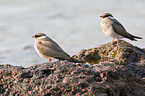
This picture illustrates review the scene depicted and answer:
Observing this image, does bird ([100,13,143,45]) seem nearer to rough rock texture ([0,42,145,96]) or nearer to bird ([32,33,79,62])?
bird ([32,33,79,62])

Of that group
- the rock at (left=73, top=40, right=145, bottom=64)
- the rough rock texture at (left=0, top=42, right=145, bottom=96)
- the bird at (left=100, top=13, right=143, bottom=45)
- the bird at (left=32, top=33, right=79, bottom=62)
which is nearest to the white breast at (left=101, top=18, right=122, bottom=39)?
the bird at (left=100, top=13, right=143, bottom=45)

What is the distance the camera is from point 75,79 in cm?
631

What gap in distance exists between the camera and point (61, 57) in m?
8.27

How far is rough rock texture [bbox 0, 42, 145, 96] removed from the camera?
621cm

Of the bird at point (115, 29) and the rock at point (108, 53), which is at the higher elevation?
the bird at point (115, 29)

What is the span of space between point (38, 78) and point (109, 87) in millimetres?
1563

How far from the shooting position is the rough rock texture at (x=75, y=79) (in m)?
6.21

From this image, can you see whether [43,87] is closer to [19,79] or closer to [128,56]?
[19,79]

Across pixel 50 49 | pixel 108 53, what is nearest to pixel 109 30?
pixel 108 53

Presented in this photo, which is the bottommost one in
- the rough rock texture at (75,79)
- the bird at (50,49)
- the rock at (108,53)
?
the rough rock texture at (75,79)

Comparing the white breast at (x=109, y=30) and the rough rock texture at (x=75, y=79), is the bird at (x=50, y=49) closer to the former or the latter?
the rough rock texture at (x=75, y=79)

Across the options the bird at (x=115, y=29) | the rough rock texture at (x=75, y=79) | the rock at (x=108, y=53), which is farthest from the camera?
the bird at (x=115, y=29)

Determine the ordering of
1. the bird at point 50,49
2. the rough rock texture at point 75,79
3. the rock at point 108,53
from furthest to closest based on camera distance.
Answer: the bird at point 50,49 → the rock at point 108,53 → the rough rock texture at point 75,79

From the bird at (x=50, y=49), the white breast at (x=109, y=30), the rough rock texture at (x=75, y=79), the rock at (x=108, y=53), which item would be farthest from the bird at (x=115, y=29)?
the rough rock texture at (x=75, y=79)
